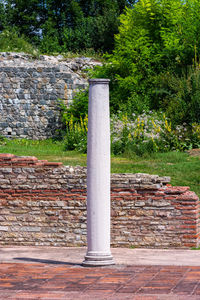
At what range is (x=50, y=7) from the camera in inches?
1487

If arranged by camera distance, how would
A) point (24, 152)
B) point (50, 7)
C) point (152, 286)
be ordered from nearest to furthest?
point (152, 286) → point (24, 152) → point (50, 7)

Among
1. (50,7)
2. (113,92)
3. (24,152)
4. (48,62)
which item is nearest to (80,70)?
(48,62)

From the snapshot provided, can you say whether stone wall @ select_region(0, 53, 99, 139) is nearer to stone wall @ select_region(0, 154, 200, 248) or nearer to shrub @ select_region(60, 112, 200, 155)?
shrub @ select_region(60, 112, 200, 155)

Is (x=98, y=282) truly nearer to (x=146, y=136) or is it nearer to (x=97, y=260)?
(x=97, y=260)

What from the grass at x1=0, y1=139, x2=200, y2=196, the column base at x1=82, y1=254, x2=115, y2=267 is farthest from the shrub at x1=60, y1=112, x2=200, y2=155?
the column base at x1=82, y1=254, x2=115, y2=267

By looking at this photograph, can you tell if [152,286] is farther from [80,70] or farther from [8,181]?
[80,70]

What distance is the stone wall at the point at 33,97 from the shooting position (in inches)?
749

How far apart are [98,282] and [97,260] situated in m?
1.07

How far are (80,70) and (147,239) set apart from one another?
12669 mm

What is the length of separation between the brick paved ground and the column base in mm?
141

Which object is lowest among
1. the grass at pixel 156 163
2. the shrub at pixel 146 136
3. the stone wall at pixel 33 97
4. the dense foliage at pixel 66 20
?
the grass at pixel 156 163

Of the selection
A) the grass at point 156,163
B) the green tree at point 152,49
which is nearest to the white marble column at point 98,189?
the grass at point 156,163

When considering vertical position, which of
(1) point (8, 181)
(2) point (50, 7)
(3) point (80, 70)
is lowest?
(1) point (8, 181)

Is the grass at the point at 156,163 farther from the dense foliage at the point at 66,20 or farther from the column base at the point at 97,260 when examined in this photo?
the dense foliage at the point at 66,20
